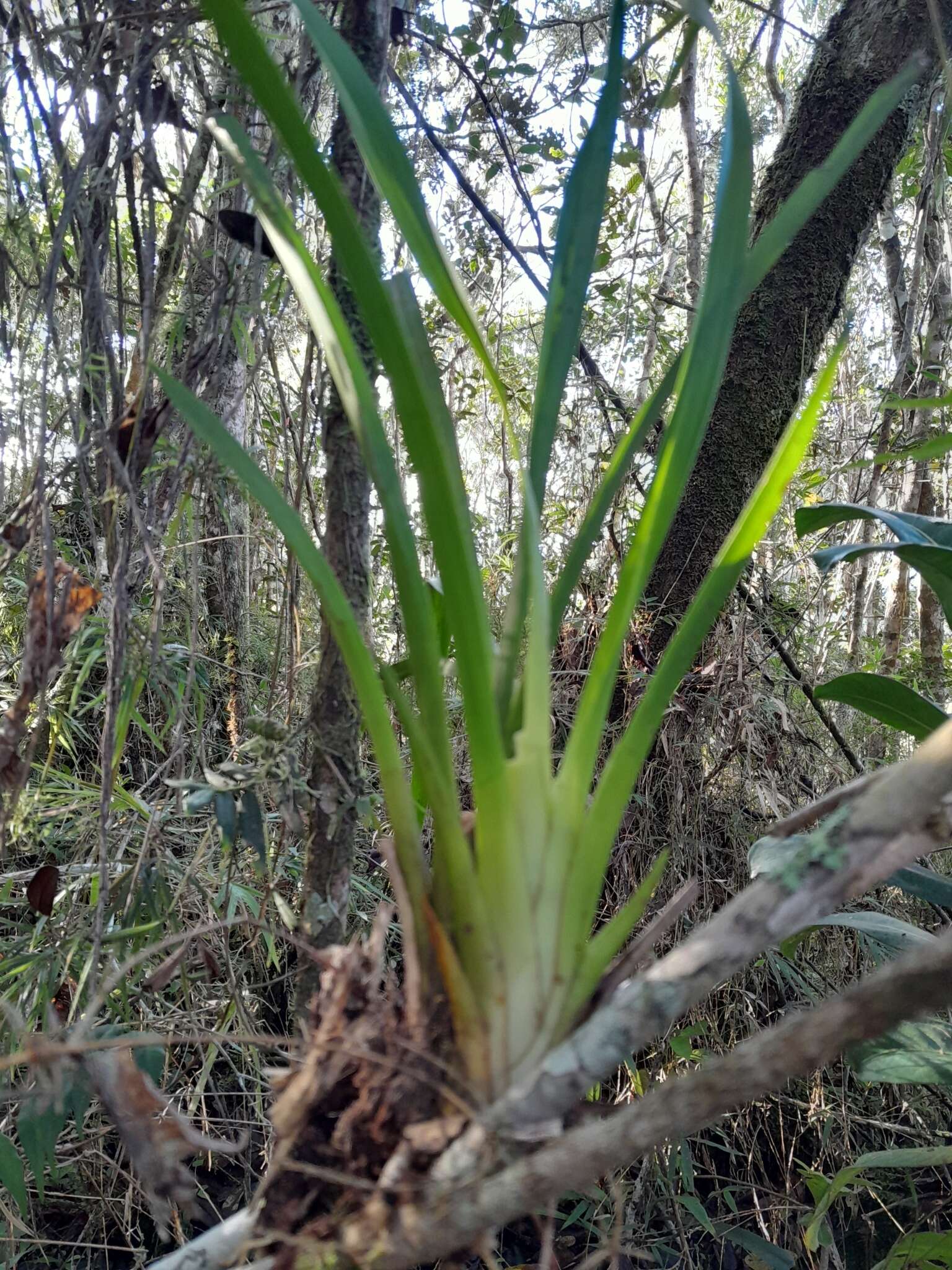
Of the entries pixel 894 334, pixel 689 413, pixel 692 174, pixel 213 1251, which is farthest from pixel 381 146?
pixel 894 334

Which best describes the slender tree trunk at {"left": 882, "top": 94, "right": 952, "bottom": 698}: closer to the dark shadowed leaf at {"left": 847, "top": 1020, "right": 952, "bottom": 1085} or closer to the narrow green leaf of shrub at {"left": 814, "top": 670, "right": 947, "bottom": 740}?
the narrow green leaf of shrub at {"left": 814, "top": 670, "right": 947, "bottom": 740}

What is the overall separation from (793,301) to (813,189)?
1.06m

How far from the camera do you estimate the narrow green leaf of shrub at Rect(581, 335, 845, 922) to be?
16.6 inches

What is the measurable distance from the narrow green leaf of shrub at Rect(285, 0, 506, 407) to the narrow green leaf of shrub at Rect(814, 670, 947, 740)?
71 centimetres

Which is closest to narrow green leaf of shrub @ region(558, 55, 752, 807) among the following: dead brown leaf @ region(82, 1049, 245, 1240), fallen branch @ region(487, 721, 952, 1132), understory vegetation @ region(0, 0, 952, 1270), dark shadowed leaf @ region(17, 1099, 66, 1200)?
understory vegetation @ region(0, 0, 952, 1270)

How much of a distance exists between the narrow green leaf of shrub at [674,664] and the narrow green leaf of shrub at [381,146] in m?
0.22

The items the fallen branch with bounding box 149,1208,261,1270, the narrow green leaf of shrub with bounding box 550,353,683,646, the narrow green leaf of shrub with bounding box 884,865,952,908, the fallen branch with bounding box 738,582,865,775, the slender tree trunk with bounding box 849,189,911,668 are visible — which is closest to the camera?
the fallen branch with bounding box 149,1208,261,1270

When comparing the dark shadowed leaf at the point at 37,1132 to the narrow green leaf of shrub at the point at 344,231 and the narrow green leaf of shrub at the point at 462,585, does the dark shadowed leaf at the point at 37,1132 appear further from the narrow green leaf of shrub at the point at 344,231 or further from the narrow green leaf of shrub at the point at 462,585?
the narrow green leaf of shrub at the point at 344,231

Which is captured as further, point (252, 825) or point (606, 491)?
point (252, 825)

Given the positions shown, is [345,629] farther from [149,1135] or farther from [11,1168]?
[11,1168]

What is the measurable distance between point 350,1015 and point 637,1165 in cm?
104

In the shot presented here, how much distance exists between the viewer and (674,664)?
429mm

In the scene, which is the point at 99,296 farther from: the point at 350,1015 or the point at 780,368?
the point at 780,368

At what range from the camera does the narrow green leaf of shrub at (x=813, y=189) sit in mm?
422
